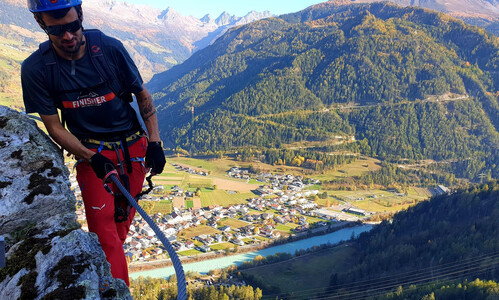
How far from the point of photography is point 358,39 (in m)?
149

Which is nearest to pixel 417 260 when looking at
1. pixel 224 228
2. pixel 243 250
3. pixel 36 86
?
pixel 243 250

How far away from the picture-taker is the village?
167ft

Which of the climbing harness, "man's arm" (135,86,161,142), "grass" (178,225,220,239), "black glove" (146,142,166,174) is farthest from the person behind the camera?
"grass" (178,225,220,239)

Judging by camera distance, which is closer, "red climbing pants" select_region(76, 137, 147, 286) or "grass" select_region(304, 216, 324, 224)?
"red climbing pants" select_region(76, 137, 147, 286)

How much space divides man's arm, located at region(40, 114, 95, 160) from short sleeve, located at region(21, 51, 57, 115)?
3.2 inches

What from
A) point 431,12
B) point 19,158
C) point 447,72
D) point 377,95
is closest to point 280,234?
point 19,158

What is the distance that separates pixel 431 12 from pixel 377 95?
2502 inches

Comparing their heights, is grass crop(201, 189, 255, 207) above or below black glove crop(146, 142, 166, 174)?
below

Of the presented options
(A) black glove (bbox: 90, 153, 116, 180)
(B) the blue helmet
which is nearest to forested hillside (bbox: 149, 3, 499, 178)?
(A) black glove (bbox: 90, 153, 116, 180)

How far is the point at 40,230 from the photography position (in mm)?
3412

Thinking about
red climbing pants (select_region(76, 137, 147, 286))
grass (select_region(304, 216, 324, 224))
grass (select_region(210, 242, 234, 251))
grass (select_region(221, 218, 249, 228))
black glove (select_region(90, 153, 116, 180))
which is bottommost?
grass (select_region(304, 216, 324, 224))

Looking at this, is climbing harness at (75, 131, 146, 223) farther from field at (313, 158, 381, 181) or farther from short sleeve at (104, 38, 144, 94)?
field at (313, 158, 381, 181)

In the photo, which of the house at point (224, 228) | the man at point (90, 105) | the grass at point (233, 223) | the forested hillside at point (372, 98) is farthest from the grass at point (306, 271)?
the forested hillside at point (372, 98)

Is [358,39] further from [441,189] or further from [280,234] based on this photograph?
[280,234]
